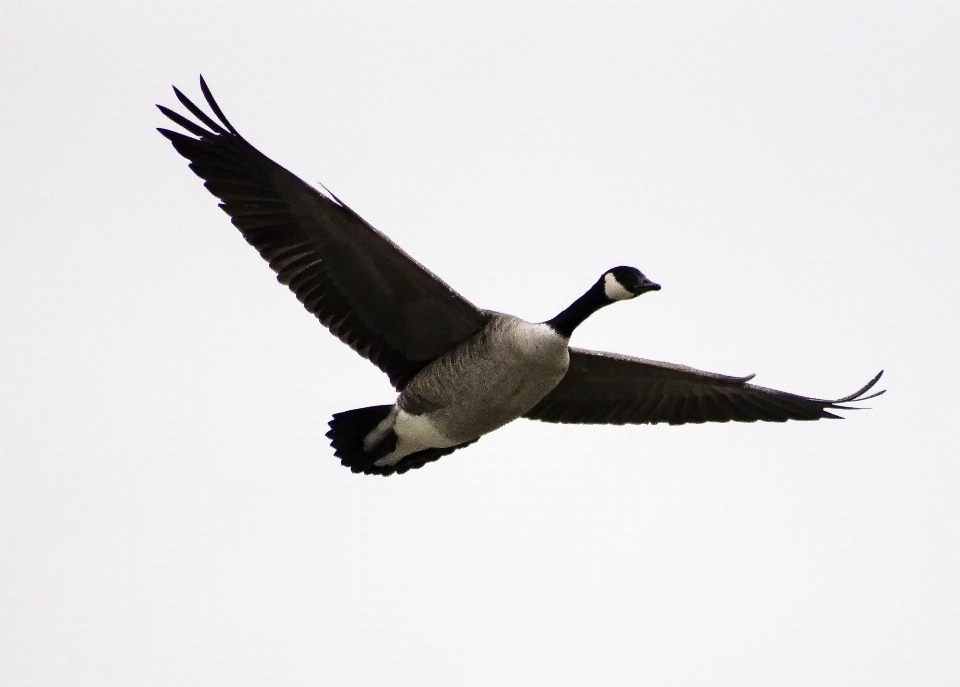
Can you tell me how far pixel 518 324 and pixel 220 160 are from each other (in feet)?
8.41

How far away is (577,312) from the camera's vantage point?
946 centimetres

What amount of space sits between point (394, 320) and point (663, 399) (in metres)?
2.71

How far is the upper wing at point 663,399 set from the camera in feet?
35.7

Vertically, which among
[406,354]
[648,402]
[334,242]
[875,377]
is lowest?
[875,377]

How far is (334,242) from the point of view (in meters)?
9.57

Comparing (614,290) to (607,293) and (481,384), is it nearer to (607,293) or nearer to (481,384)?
(607,293)

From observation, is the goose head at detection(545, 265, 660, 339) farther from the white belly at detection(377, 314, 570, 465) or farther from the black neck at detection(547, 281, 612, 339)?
the white belly at detection(377, 314, 570, 465)

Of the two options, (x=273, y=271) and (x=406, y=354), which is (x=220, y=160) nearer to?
(x=273, y=271)

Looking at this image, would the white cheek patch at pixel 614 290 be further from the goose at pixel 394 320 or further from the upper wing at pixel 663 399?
the upper wing at pixel 663 399

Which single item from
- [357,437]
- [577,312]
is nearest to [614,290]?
[577,312]

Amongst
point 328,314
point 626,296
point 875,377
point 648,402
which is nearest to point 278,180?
point 328,314

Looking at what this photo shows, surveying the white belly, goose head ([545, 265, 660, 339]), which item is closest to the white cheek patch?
goose head ([545, 265, 660, 339])

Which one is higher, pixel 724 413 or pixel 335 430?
pixel 335 430

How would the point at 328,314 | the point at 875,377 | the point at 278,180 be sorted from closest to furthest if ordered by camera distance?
1. the point at 278,180
2. the point at 328,314
3. the point at 875,377
